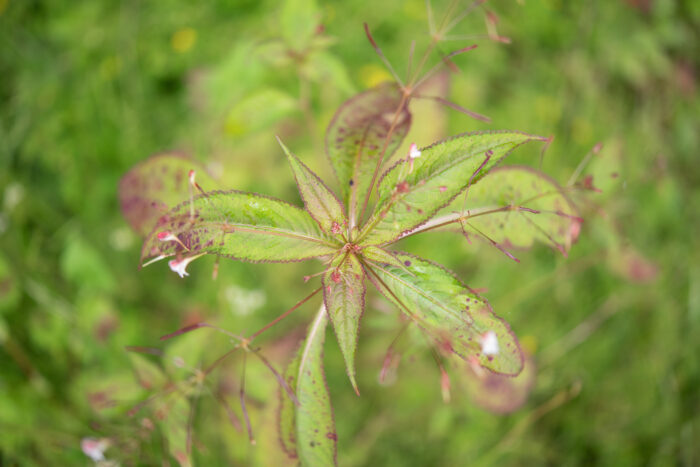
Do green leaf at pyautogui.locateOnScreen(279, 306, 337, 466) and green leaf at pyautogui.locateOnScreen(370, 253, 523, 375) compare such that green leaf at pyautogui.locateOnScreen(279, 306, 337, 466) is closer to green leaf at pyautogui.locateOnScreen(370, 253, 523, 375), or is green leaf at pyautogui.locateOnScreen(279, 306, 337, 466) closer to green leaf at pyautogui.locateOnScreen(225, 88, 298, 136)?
green leaf at pyautogui.locateOnScreen(370, 253, 523, 375)

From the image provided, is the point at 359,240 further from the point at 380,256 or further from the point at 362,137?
the point at 362,137

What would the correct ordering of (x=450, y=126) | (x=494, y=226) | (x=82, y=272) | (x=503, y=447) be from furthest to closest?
(x=450, y=126)
(x=503, y=447)
(x=82, y=272)
(x=494, y=226)

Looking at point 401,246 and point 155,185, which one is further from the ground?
point 401,246

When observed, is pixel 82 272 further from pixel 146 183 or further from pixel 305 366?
pixel 305 366

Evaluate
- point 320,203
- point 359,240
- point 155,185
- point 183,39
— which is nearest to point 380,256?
point 359,240

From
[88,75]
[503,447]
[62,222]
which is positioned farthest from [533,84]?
[62,222]

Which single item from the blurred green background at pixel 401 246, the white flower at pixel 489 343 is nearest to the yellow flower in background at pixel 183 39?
the blurred green background at pixel 401 246
